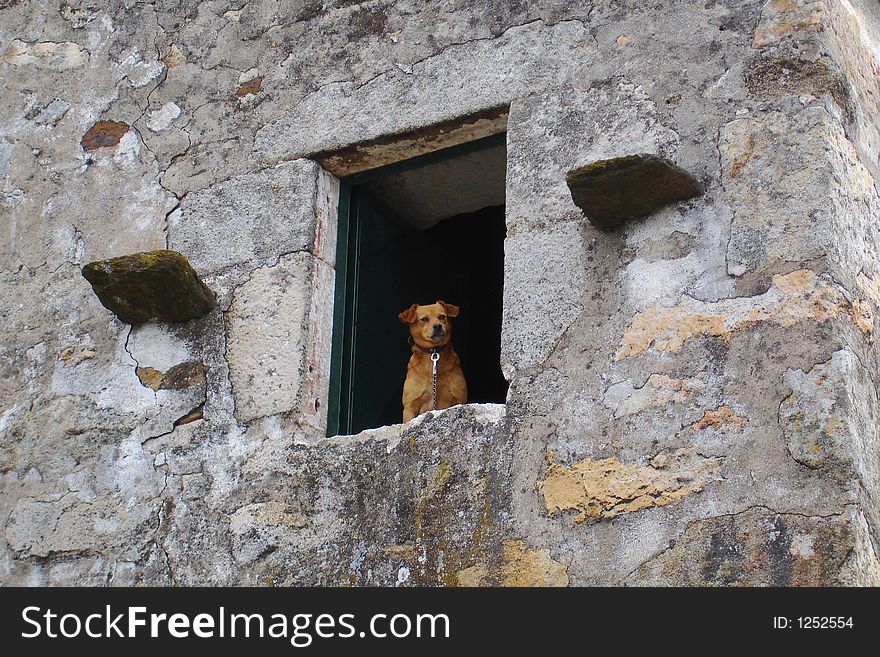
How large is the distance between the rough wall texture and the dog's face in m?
0.31

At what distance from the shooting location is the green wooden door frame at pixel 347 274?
4.97 meters

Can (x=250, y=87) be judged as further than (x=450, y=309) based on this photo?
Yes

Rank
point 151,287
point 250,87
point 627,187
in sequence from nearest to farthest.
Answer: point 627,187 < point 151,287 < point 250,87

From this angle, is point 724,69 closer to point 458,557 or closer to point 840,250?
point 840,250

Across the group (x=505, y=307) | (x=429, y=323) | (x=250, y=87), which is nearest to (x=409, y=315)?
(x=429, y=323)

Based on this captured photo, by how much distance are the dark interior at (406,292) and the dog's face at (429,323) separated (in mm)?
170

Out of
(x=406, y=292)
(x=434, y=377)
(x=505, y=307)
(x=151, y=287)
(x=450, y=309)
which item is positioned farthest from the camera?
(x=406, y=292)

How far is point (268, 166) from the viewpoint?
521 cm

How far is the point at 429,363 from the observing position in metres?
5.12

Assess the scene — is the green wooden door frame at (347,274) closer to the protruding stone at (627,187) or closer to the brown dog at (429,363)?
the brown dog at (429,363)

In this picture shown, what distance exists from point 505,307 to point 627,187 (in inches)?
21.8

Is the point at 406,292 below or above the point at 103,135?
below

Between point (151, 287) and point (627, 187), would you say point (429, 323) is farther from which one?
point (627, 187)

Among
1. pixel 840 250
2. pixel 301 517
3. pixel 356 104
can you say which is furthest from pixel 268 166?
pixel 840 250
